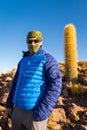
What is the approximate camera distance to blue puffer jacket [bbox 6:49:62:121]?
15.0 feet

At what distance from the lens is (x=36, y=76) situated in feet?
15.5

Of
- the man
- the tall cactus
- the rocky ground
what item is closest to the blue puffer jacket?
the man

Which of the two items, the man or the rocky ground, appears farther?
the rocky ground

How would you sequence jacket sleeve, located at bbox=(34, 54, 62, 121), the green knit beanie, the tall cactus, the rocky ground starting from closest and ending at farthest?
1. jacket sleeve, located at bbox=(34, 54, 62, 121)
2. the green knit beanie
3. the rocky ground
4. the tall cactus

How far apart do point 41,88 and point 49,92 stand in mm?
152

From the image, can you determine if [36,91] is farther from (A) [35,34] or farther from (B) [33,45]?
(A) [35,34]

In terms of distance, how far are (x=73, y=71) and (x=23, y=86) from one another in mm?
6536

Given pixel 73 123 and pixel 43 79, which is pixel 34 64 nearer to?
pixel 43 79

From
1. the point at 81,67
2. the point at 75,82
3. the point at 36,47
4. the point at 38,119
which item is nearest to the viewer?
the point at 38,119

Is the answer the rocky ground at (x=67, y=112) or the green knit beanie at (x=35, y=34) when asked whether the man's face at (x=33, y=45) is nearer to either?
the green knit beanie at (x=35, y=34)

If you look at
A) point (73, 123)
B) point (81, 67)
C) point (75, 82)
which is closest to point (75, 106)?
point (73, 123)

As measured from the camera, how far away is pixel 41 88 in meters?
4.68

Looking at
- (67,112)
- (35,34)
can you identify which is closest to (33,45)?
(35,34)

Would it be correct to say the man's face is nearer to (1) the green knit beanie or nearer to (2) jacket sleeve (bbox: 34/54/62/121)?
(1) the green knit beanie
